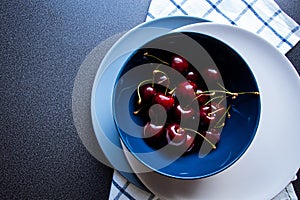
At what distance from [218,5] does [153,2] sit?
0.38ft

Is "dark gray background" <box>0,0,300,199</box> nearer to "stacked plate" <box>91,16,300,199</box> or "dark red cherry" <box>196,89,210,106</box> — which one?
"stacked plate" <box>91,16,300,199</box>

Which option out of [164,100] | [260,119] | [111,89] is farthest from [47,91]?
[260,119]

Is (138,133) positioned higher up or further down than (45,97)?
higher up

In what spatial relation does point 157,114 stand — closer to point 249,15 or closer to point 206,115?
point 206,115

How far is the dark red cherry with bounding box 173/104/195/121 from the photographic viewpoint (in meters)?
0.60

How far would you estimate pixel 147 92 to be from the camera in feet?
2.00

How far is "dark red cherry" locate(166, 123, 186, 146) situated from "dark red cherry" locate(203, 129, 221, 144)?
4 centimetres

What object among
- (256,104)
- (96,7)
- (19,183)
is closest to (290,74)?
(256,104)

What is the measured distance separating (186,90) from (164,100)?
36 mm

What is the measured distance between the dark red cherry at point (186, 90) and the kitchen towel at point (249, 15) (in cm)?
17

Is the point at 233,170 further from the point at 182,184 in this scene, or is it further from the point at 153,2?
→ the point at 153,2

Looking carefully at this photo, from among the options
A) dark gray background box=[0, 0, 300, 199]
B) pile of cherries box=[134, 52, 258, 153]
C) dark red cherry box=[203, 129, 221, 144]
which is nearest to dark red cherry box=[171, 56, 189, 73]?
pile of cherries box=[134, 52, 258, 153]

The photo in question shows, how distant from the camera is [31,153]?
0.77m

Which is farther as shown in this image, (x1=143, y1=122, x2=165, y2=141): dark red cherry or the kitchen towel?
the kitchen towel
